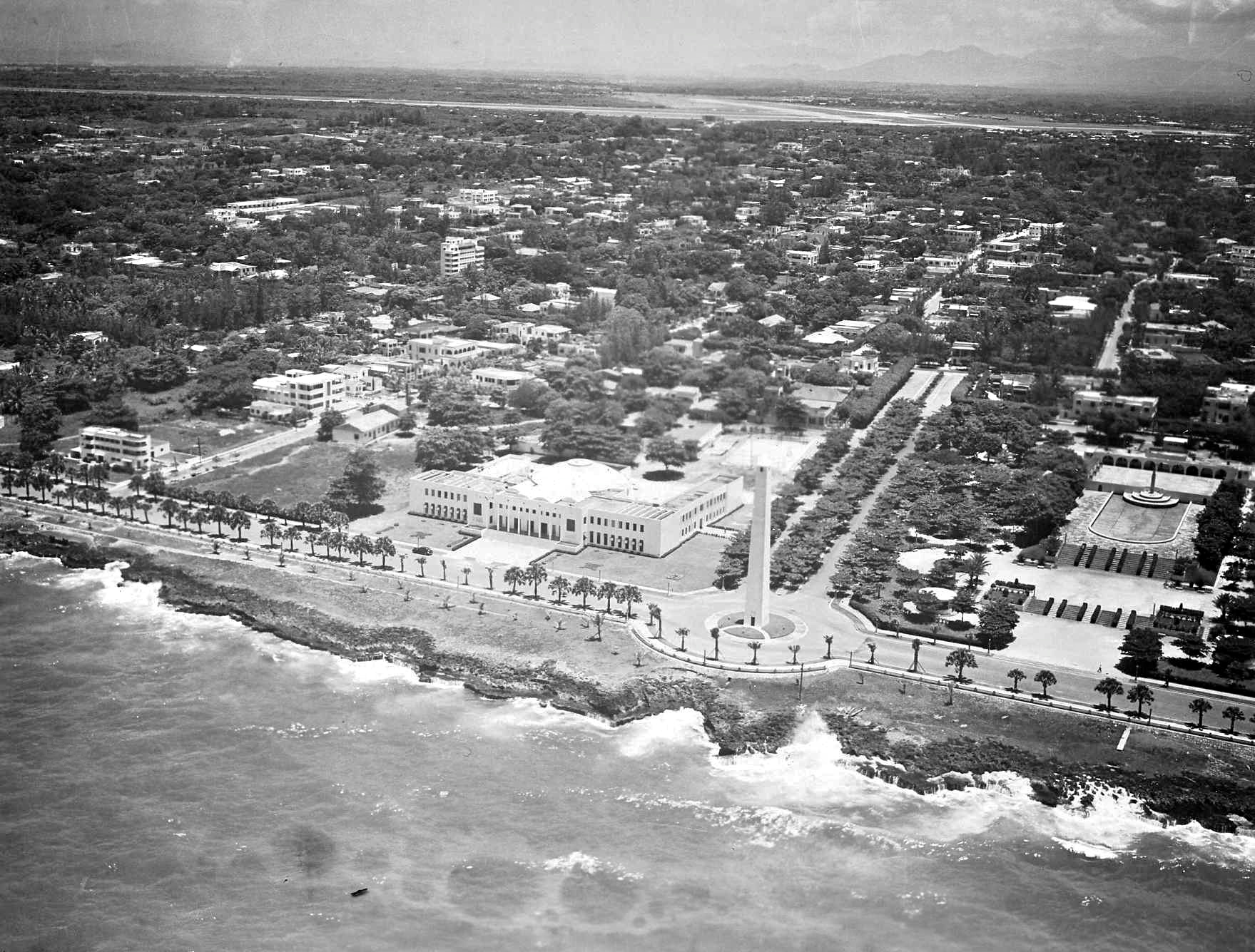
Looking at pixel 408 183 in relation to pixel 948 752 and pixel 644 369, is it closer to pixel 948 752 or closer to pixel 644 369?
pixel 644 369

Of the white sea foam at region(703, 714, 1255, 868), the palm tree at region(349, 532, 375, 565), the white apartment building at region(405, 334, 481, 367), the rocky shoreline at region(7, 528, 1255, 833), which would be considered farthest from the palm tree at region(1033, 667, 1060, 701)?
the white apartment building at region(405, 334, 481, 367)

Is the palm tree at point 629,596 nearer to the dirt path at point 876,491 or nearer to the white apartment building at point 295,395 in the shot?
the dirt path at point 876,491

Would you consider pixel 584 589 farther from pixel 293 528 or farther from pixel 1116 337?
pixel 1116 337

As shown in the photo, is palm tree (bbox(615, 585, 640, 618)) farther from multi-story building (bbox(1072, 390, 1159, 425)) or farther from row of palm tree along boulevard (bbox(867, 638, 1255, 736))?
multi-story building (bbox(1072, 390, 1159, 425))

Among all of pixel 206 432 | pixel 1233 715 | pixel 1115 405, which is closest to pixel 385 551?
Answer: pixel 206 432

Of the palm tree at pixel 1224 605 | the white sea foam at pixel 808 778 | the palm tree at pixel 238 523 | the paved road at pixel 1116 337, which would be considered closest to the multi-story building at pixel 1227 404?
the paved road at pixel 1116 337
